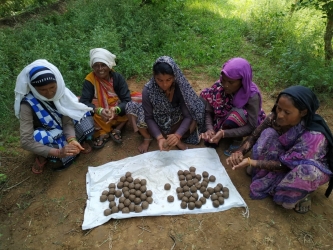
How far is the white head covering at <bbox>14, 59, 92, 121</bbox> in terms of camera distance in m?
2.96

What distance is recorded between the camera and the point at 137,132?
13.5ft

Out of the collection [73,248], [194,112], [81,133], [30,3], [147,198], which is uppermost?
[30,3]

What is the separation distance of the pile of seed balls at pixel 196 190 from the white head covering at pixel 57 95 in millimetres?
1537

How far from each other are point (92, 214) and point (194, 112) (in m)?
1.81

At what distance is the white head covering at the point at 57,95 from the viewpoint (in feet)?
9.71

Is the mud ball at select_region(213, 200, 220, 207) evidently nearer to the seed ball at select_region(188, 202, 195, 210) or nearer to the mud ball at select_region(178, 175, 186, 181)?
the seed ball at select_region(188, 202, 195, 210)

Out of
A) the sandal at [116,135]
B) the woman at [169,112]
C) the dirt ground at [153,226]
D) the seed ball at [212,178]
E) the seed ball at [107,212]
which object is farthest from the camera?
the sandal at [116,135]

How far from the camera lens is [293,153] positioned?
261 cm

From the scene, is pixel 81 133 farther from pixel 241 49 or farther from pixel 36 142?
pixel 241 49

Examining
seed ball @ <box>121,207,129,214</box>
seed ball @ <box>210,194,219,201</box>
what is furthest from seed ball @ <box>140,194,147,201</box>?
seed ball @ <box>210,194,219,201</box>

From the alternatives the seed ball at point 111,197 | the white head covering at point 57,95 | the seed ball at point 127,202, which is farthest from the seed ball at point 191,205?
the white head covering at point 57,95

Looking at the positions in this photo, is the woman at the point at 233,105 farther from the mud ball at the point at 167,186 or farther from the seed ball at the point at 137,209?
the seed ball at the point at 137,209

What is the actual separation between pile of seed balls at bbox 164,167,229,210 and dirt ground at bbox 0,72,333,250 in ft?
0.47

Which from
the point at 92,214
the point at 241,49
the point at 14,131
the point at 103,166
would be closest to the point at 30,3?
the point at 14,131
